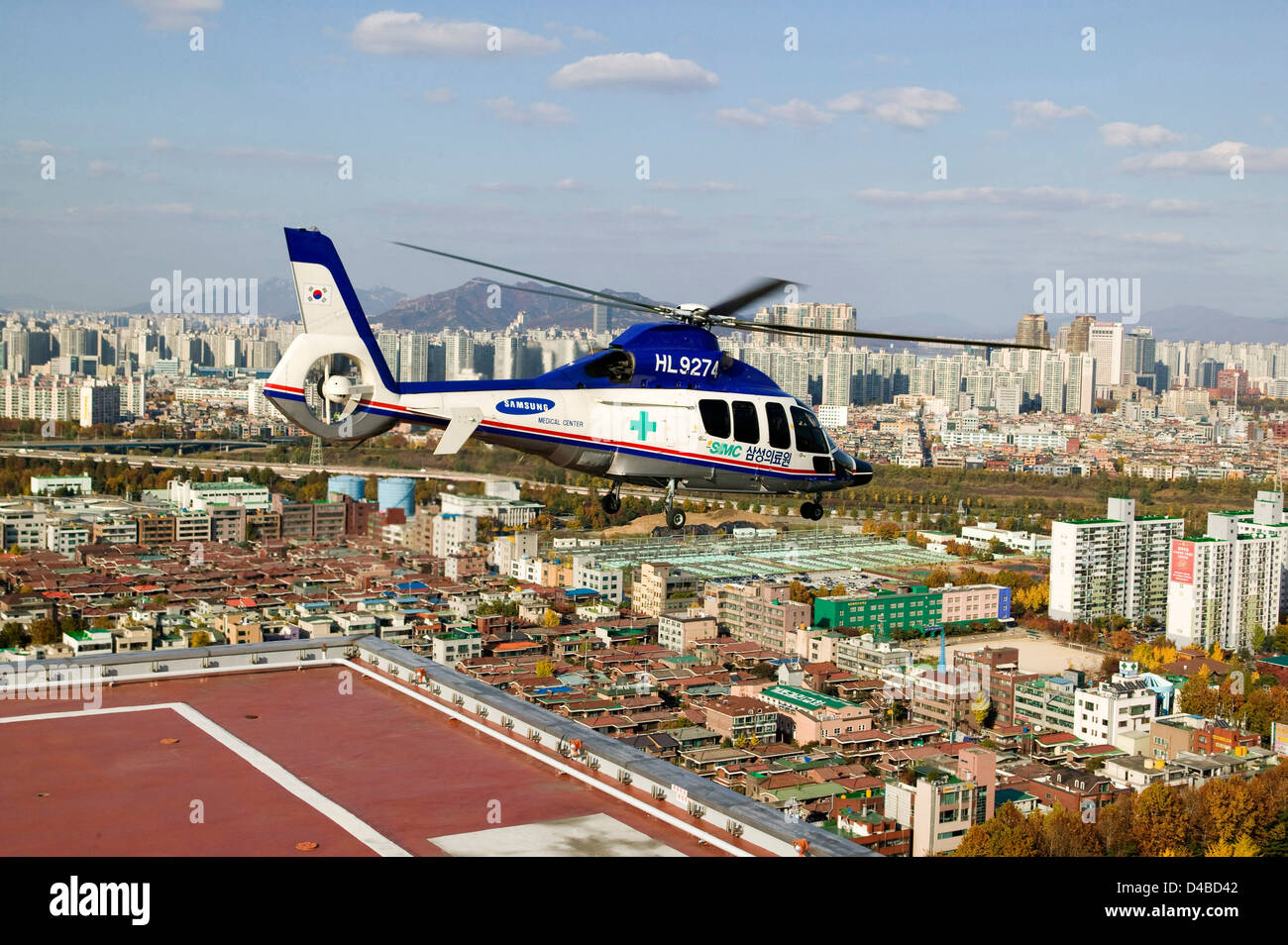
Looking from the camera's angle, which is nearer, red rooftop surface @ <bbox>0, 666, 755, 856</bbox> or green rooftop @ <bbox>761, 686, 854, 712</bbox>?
red rooftop surface @ <bbox>0, 666, 755, 856</bbox>

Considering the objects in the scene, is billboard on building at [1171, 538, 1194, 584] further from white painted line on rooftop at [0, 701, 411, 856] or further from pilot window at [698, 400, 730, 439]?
white painted line on rooftop at [0, 701, 411, 856]

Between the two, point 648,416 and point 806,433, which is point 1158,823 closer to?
point 806,433

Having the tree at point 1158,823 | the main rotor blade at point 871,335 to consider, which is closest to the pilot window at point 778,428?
the main rotor blade at point 871,335

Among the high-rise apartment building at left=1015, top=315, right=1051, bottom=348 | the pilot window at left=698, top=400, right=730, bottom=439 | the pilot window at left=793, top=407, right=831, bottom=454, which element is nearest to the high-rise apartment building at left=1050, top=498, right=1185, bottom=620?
the pilot window at left=793, top=407, right=831, bottom=454

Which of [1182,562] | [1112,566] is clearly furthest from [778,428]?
[1112,566]

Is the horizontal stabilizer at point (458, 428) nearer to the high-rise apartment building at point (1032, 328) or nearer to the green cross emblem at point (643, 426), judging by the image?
the green cross emblem at point (643, 426)

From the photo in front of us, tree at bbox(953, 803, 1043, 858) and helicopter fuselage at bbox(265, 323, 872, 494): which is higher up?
helicopter fuselage at bbox(265, 323, 872, 494)

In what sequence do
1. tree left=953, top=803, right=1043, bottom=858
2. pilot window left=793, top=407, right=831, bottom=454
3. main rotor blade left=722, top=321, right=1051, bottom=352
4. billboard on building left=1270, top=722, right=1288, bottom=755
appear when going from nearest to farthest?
1. main rotor blade left=722, top=321, right=1051, bottom=352
2. pilot window left=793, top=407, right=831, bottom=454
3. tree left=953, top=803, right=1043, bottom=858
4. billboard on building left=1270, top=722, right=1288, bottom=755
